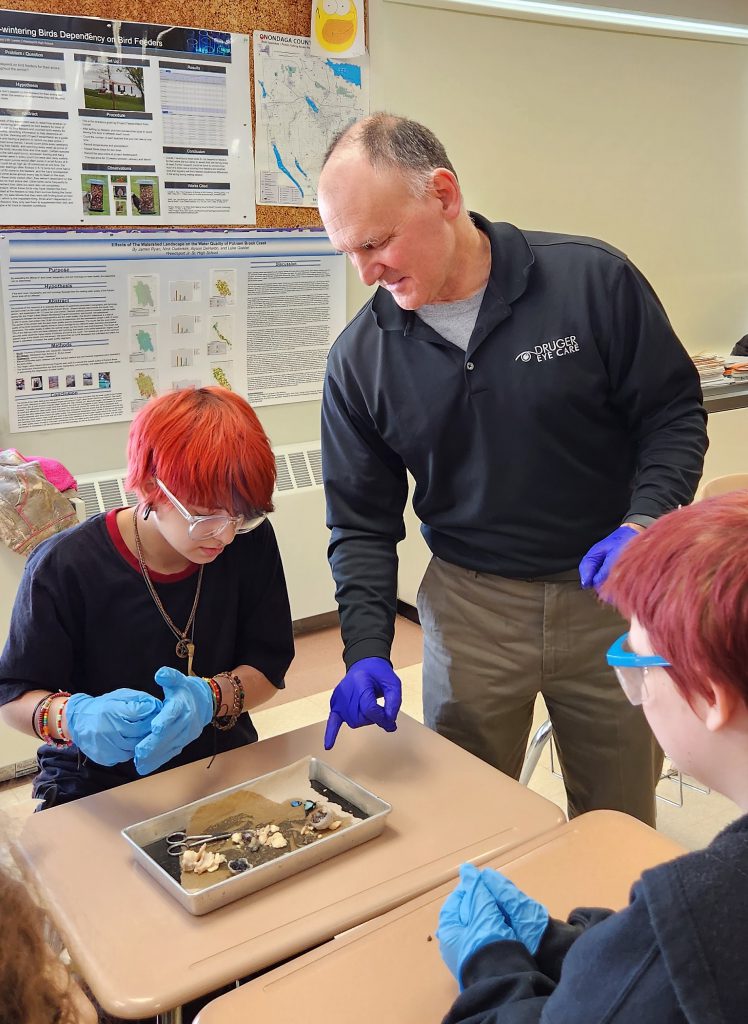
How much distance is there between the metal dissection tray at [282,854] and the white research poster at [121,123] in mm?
2093

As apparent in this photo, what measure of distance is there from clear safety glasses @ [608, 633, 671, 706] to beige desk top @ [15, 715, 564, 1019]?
0.42 metres

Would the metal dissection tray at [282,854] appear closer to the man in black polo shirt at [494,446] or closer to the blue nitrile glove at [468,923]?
the man in black polo shirt at [494,446]

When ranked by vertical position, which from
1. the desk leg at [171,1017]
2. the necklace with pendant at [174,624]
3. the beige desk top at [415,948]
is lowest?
the desk leg at [171,1017]

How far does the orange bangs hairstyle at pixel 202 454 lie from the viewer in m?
1.48

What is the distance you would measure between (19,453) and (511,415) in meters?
1.80

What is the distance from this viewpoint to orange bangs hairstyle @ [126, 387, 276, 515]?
1.48 metres

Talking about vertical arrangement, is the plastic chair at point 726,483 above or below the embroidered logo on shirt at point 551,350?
below

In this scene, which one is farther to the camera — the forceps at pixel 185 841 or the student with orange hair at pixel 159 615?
the student with orange hair at pixel 159 615

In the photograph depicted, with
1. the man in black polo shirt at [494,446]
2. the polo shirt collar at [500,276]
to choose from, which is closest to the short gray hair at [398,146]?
the man in black polo shirt at [494,446]

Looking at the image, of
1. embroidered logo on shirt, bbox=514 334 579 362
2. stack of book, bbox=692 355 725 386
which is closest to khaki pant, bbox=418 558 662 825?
embroidered logo on shirt, bbox=514 334 579 362

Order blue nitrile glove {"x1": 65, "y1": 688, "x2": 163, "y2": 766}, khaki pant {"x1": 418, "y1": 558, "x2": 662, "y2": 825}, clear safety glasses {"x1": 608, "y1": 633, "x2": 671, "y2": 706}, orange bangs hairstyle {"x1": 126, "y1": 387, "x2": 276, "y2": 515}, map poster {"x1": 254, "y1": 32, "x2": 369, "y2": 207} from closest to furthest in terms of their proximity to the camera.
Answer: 1. clear safety glasses {"x1": 608, "y1": 633, "x2": 671, "y2": 706}
2. blue nitrile glove {"x1": 65, "y1": 688, "x2": 163, "y2": 766}
3. orange bangs hairstyle {"x1": 126, "y1": 387, "x2": 276, "y2": 515}
4. khaki pant {"x1": 418, "y1": 558, "x2": 662, "y2": 825}
5. map poster {"x1": 254, "y1": 32, "x2": 369, "y2": 207}

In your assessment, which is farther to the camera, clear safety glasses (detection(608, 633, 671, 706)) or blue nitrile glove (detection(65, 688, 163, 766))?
blue nitrile glove (detection(65, 688, 163, 766))

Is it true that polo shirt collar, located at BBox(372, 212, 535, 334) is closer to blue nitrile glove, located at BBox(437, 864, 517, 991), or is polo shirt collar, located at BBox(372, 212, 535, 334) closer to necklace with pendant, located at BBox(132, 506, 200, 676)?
necklace with pendant, located at BBox(132, 506, 200, 676)

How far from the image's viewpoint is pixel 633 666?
897 millimetres
